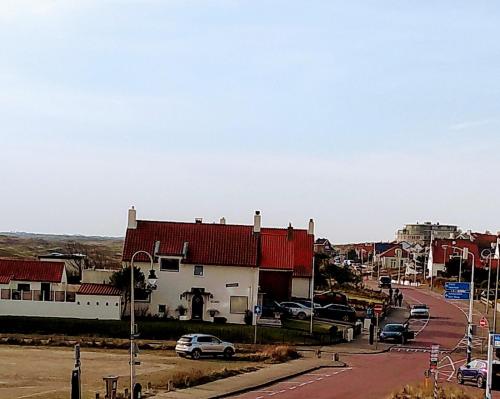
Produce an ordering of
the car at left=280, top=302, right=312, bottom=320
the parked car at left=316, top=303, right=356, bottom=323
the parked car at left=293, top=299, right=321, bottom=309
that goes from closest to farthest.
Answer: the car at left=280, top=302, right=312, bottom=320, the parked car at left=293, top=299, right=321, bottom=309, the parked car at left=316, top=303, right=356, bottom=323

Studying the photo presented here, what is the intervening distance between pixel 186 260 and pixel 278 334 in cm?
1065

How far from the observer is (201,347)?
156 feet

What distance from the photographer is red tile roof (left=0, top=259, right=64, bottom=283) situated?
6312 cm

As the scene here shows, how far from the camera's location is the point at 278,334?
56812 mm

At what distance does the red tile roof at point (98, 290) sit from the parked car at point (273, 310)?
1131cm

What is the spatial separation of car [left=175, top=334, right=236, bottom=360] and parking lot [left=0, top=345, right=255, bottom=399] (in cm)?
58

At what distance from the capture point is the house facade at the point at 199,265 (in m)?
63.2

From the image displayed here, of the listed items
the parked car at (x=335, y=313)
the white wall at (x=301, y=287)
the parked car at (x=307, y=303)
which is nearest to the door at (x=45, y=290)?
the parked car at (x=307, y=303)

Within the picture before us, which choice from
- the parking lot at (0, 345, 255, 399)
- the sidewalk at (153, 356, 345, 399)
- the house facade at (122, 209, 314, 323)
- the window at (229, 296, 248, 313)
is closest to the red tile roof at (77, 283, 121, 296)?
the house facade at (122, 209, 314, 323)

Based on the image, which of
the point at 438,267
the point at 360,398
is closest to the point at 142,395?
the point at 360,398

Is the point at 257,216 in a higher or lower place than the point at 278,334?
higher

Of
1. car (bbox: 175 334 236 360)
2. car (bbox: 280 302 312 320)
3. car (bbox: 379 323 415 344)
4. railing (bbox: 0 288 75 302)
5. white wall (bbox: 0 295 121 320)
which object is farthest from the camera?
car (bbox: 280 302 312 320)

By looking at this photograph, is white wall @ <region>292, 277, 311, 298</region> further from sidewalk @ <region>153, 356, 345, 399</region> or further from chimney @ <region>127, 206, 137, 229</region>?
sidewalk @ <region>153, 356, 345, 399</region>

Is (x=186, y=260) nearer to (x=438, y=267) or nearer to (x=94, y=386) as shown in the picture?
(x=94, y=386)
